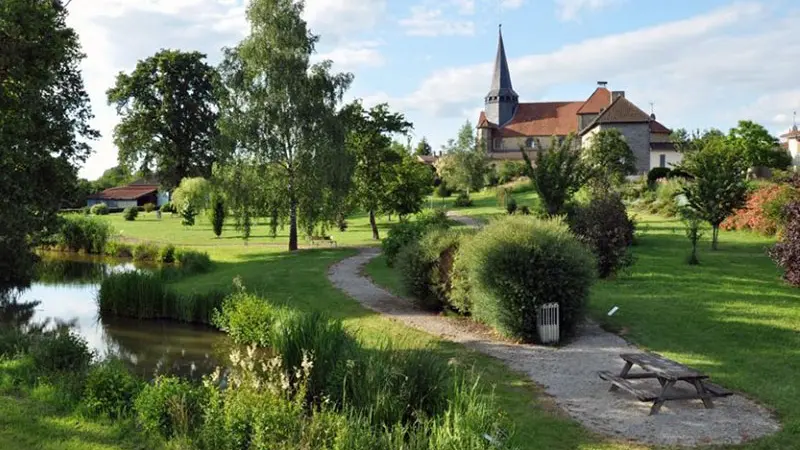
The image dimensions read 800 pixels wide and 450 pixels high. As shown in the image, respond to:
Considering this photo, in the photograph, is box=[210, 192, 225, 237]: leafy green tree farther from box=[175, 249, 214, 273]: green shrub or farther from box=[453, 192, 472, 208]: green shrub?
box=[453, 192, 472, 208]: green shrub

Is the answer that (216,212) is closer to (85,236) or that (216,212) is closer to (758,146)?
(85,236)

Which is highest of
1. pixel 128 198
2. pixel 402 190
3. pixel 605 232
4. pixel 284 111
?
pixel 284 111

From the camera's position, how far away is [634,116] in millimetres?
68000

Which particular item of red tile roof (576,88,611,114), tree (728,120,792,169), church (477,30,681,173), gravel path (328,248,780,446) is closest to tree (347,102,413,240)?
gravel path (328,248,780,446)

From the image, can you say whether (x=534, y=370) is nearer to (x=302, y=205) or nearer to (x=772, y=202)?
(x=302, y=205)

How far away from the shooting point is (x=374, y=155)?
33.4m

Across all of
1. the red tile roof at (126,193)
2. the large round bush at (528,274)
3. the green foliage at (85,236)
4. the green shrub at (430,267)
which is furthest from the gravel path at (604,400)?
the red tile roof at (126,193)

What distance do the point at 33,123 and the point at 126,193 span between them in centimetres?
6641

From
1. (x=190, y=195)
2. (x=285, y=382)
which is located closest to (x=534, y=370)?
(x=285, y=382)

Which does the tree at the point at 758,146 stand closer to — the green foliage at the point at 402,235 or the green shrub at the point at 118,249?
the green foliage at the point at 402,235

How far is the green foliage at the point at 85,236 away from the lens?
32.8 metres

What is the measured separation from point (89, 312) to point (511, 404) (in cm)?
1503

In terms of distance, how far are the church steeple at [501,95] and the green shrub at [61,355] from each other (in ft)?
290

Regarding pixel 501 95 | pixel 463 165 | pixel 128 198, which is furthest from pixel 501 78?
pixel 128 198
